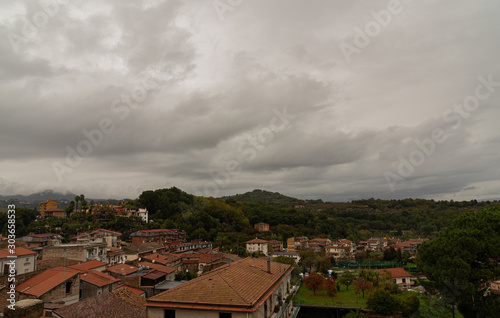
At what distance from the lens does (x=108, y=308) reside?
17.6 metres

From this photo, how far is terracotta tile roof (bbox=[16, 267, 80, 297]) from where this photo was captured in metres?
21.6

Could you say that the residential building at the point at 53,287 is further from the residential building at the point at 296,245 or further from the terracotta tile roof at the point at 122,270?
the residential building at the point at 296,245

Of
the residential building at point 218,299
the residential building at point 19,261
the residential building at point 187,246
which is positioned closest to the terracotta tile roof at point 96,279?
the residential building at point 19,261

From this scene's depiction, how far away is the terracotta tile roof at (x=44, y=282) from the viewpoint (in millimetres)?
21562

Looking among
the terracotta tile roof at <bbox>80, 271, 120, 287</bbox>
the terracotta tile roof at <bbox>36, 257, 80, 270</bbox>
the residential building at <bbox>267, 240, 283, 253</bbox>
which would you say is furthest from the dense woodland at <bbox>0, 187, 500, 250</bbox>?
the terracotta tile roof at <bbox>80, 271, 120, 287</bbox>

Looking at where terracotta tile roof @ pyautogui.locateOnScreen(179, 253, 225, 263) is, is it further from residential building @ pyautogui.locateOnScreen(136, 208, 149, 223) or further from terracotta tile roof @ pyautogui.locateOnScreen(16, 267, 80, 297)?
residential building @ pyautogui.locateOnScreen(136, 208, 149, 223)

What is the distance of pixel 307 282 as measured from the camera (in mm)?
41031

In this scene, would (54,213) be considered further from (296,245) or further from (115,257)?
(296,245)

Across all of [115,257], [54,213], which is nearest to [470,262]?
[115,257]

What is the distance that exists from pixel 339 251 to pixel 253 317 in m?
75.1

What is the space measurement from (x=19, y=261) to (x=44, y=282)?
5.25 metres

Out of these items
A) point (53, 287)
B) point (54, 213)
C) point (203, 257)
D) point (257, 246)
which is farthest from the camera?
point (54, 213)

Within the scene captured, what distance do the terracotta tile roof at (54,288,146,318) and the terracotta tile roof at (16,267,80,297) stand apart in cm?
619

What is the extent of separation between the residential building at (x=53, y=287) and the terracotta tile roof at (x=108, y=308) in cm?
579
